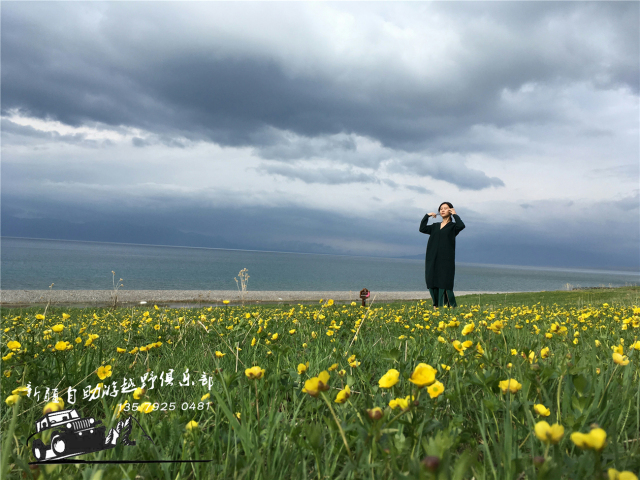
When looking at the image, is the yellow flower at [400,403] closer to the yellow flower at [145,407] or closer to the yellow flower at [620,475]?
the yellow flower at [620,475]

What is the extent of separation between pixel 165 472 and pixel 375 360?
70.8 inches

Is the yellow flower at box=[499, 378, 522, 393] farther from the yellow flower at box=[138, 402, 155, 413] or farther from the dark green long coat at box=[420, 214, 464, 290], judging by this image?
the dark green long coat at box=[420, 214, 464, 290]

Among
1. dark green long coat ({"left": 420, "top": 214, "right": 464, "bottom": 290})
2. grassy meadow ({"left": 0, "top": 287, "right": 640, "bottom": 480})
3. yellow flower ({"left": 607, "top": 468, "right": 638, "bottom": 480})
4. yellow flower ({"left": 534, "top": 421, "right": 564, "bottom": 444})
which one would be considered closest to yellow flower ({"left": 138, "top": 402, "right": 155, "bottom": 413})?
grassy meadow ({"left": 0, "top": 287, "right": 640, "bottom": 480})

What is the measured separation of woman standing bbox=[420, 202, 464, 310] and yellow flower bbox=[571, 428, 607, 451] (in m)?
10.0

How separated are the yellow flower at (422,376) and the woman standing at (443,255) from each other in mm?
9902

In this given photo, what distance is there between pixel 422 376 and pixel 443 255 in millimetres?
10101

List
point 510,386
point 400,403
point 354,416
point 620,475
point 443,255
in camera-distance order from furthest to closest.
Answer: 1. point 443,255
2. point 354,416
3. point 510,386
4. point 400,403
5. point 620,475

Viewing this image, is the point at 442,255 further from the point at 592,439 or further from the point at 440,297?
the point at 592,439

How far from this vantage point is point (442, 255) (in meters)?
10.6

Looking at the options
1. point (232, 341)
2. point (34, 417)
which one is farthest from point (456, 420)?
point (232, 341)

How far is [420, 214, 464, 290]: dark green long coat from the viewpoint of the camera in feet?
34.4

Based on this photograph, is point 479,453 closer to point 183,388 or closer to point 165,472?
point 165,472

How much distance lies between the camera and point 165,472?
1.32 meters

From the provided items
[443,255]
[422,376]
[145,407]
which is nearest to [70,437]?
[145,407]
